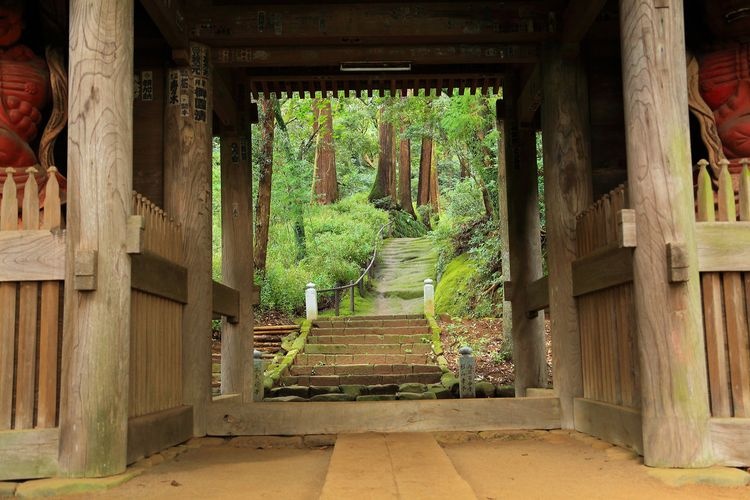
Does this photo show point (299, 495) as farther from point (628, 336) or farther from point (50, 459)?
point (628, 336)

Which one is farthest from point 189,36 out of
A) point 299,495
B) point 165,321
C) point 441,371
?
point 441,371

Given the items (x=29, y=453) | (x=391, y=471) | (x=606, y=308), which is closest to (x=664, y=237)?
(x=606, y=308)

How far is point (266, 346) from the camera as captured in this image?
54.2 feet

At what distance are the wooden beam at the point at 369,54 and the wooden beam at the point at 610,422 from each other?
11.8 feet

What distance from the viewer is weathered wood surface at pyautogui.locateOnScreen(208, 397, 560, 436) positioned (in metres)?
6.68

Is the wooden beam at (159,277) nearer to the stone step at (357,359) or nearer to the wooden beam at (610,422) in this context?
the wooden beam at (610,422)

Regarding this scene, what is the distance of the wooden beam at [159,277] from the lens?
17.2 feet

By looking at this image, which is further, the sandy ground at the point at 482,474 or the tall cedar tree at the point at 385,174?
the tall cedar tree at the point at 385,174

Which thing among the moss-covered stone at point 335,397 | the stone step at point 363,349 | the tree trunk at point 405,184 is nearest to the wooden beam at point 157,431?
the moss-covered stone at point 335,397

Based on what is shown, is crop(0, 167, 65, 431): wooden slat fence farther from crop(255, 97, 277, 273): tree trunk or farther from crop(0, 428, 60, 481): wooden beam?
crop(255, 97, 277, 273): tree trunk

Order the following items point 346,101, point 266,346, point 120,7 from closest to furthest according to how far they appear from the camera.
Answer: point 120,7, point 266,346, point 346,101

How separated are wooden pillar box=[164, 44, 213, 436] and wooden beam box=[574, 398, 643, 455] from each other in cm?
350

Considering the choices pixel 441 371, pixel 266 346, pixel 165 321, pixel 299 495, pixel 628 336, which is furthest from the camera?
pixel 266 346

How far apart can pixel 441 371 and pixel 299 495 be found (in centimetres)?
908
